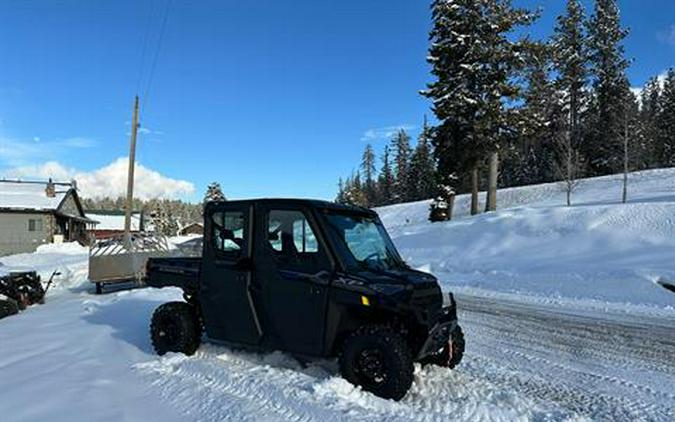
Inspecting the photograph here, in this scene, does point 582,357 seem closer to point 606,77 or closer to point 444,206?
point 444,206

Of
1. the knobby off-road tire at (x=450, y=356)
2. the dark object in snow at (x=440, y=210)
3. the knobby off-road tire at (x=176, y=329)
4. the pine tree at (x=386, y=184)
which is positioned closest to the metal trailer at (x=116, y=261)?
the knobby off-road tire at (x=176, y=329)

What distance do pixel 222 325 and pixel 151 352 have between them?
131 centimetres

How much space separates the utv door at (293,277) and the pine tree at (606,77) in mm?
59927

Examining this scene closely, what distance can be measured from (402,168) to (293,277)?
295 ft

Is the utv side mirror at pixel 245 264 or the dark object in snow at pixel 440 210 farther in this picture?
the dark object in snow at pixel 440 210

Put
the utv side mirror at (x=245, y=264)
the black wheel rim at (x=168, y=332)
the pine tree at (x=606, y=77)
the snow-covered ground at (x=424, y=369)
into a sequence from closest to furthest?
the snow-covered ground at (x=424, y=369) < the utv side mirror at (x=245, y=264) < the black wheel rim at (x=168, y=332) < the pine tree at (x=606, y=77)

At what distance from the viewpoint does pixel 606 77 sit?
197 feet

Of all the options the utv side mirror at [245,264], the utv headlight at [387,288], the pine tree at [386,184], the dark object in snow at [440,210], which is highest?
the pine tree at [386,184]

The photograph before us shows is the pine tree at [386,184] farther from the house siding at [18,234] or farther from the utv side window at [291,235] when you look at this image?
the utv side window at [291,235]

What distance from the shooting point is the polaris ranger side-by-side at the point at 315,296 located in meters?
5.77

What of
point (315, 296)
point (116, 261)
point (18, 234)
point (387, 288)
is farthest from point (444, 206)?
point (387, 288)

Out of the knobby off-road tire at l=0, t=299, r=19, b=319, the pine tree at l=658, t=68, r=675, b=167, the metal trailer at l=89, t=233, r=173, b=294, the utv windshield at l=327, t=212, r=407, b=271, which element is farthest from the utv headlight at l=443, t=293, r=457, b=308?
the pine tree at l=658, t=68, r=675, b=167

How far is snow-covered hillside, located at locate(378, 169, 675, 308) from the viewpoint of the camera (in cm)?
1512

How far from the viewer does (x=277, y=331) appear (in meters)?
6.46
